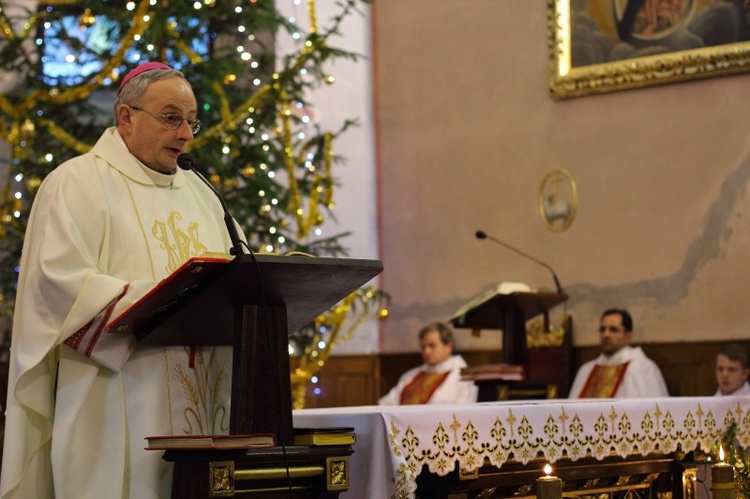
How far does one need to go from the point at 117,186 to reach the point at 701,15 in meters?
6.12

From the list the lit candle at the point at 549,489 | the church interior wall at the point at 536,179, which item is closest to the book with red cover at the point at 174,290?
the lit candle at the point at 549,489

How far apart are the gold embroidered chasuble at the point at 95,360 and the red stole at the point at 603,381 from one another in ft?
16.5

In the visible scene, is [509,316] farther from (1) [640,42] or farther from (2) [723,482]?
(2) [723,482]

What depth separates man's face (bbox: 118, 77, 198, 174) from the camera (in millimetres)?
3457

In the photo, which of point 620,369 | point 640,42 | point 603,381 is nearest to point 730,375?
point 620,369

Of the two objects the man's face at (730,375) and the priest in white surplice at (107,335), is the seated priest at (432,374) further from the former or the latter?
the priest in white surplice at (107,335)

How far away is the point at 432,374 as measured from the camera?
9.09m

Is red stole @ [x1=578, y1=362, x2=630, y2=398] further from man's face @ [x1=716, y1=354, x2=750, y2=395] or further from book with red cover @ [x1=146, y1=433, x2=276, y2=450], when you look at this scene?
book with red cover @ [x1=146, y1=433, x2=276, y2=450]

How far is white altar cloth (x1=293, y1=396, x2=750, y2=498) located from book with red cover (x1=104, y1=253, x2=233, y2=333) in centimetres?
86

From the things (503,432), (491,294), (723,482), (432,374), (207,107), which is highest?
(207,107)

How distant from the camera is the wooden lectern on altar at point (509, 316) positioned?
690 cm

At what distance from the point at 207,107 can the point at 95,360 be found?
5269mm

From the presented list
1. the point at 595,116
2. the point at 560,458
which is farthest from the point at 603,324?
the point at 560,458

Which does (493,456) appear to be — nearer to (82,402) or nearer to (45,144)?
(82,402)
